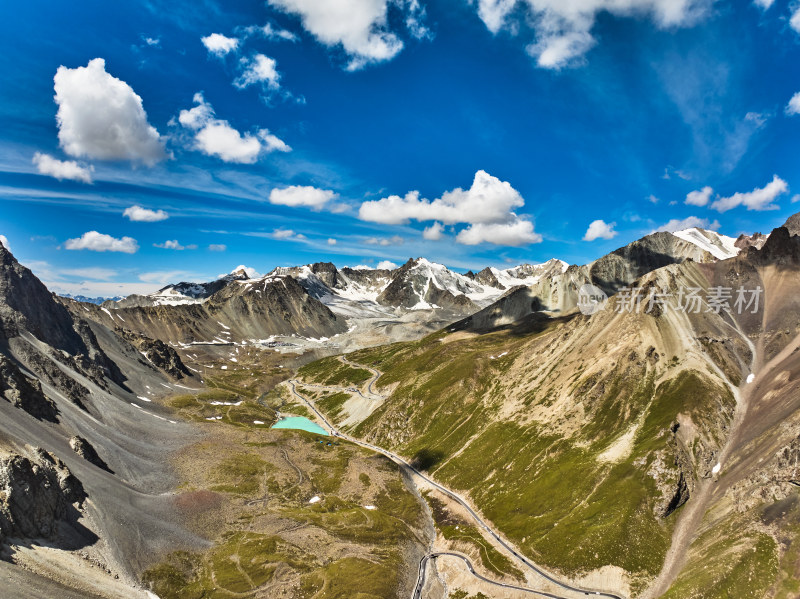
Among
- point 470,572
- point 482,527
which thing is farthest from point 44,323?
point 470,572

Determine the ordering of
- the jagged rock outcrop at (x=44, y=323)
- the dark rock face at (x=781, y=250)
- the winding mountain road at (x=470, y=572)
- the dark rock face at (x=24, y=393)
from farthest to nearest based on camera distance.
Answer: the dark rock face at (x=781, y=250)
the jagged rock outcrop at (x=44, y=323)
the dark rock face at (x=24, y=393)
the winding mountain road at (x=470, y=572)

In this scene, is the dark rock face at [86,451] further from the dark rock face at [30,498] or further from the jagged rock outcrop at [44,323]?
the jagged rock outcrop at [44,323]

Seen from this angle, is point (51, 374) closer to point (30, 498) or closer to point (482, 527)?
point (30, 498)

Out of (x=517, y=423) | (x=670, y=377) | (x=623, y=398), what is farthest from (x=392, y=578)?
(x=670, y=377)

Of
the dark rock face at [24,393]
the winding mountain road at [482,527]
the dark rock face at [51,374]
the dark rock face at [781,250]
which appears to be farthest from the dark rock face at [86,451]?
the dark rock face at [781,250]

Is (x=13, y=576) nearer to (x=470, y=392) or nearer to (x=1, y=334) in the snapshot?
(x=1, y=334)

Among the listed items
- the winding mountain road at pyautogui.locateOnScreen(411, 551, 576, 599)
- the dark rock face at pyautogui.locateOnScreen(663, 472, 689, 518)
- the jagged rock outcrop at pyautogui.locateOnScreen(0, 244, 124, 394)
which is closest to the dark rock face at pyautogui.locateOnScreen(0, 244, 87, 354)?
the jagged rock outcrop at pyautogui.locateOnScreen(0, 244, 124, 394)

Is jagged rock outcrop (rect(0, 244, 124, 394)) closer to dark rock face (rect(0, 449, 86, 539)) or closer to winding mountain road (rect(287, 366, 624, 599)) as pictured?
dark rock face (rect(0, 449, 86, 539))
